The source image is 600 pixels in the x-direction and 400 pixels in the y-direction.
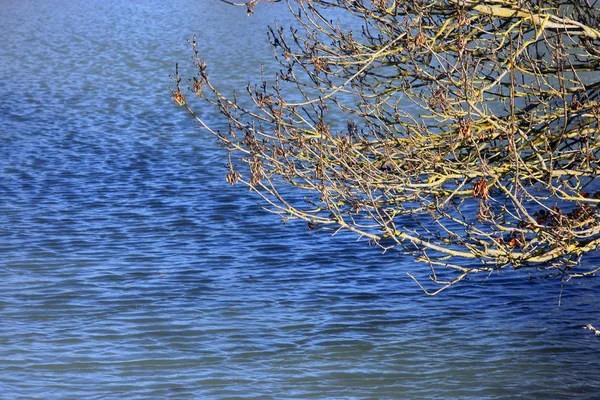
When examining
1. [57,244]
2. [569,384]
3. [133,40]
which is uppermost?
[133,40]

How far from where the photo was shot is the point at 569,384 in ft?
36.1

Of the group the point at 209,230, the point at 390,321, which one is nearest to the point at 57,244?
the point at 209,230

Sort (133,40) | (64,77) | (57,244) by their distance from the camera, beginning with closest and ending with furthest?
(57,244)
(64,77)
(133,40)

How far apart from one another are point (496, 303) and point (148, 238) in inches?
242

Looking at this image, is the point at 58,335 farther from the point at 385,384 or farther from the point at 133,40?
the point at 133,40

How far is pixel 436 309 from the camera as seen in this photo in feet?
43.8

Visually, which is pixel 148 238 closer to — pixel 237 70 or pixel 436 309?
pixel 436 309

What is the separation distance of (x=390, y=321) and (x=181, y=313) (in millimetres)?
2776

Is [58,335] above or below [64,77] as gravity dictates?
below

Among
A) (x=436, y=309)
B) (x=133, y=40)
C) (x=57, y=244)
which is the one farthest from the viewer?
(x=133, y=40)

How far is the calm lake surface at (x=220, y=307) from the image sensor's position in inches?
442

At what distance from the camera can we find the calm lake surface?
11227 millimetres

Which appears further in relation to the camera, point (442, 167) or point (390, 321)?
point (390, 321)

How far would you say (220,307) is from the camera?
13484 mm
